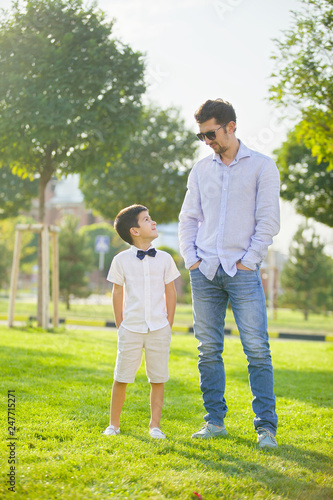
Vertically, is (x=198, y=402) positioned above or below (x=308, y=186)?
below

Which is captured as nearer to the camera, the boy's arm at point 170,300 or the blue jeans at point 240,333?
the blue jeans at point 240,333

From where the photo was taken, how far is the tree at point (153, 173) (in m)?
21.0

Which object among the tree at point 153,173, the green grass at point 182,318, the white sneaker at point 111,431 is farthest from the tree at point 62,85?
the tree at point 153,173

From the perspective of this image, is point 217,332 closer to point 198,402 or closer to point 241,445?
point 241,445

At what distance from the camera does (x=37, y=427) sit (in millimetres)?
3715

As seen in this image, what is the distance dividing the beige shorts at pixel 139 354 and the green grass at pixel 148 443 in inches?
14.9

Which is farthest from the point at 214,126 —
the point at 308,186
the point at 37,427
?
the point at 308,186

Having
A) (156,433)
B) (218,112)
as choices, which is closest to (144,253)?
(218,112)

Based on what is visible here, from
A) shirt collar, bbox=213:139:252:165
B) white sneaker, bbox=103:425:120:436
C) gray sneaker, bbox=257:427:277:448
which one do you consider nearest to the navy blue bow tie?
shirt collar, bbox=213:139:252:165

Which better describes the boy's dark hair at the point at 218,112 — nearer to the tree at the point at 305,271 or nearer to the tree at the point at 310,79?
the tree at the point at 310,79

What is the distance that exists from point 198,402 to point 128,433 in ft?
4.38

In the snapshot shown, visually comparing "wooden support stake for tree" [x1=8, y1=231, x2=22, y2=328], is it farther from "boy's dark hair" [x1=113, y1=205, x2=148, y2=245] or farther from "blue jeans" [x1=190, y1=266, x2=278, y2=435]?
"blue jeans" [x1=190, y1=266, x2=278, y2=435]

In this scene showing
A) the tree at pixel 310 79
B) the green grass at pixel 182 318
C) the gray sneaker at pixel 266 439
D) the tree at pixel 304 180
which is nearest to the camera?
the gray sneaker at pixel 266 439

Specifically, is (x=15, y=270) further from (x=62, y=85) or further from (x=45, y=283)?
(x=62, y=85)
